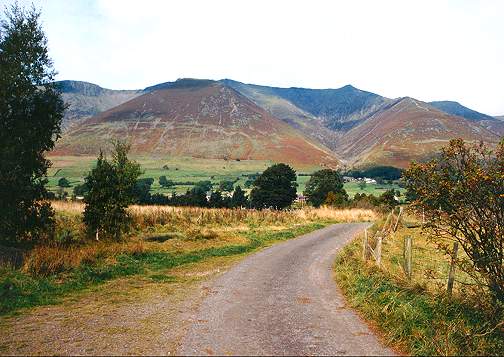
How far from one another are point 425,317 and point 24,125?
70.3ft

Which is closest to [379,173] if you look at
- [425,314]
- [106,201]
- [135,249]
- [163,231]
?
[163,231]

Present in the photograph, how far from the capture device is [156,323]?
33.7 ft

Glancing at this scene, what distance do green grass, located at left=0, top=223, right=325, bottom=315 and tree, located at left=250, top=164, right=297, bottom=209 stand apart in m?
53.1

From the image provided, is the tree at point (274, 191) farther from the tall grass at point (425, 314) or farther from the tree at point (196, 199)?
the tall grass at point (425, 314)

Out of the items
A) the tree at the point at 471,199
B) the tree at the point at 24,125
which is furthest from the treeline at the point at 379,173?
the tree at the point at 471,199

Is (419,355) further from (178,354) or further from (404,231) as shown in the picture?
(404,231)

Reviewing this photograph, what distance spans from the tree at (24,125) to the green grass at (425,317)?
1761 cm

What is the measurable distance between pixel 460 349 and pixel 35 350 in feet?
30.6

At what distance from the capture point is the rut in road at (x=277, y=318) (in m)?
8.57

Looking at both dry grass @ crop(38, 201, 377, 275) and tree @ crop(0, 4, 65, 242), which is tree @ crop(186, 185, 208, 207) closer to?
dry grass @ crop(38, 201, 377, 275)

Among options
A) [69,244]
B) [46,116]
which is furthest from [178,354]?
[46,116]

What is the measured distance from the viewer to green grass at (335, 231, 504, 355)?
8820 mm

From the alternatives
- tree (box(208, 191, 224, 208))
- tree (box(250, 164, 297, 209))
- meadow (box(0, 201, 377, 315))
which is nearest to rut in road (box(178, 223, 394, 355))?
meadow (box(0, 201, 377, 315))

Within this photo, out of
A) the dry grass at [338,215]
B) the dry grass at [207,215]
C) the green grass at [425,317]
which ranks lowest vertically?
the dry grass at [338,215]
